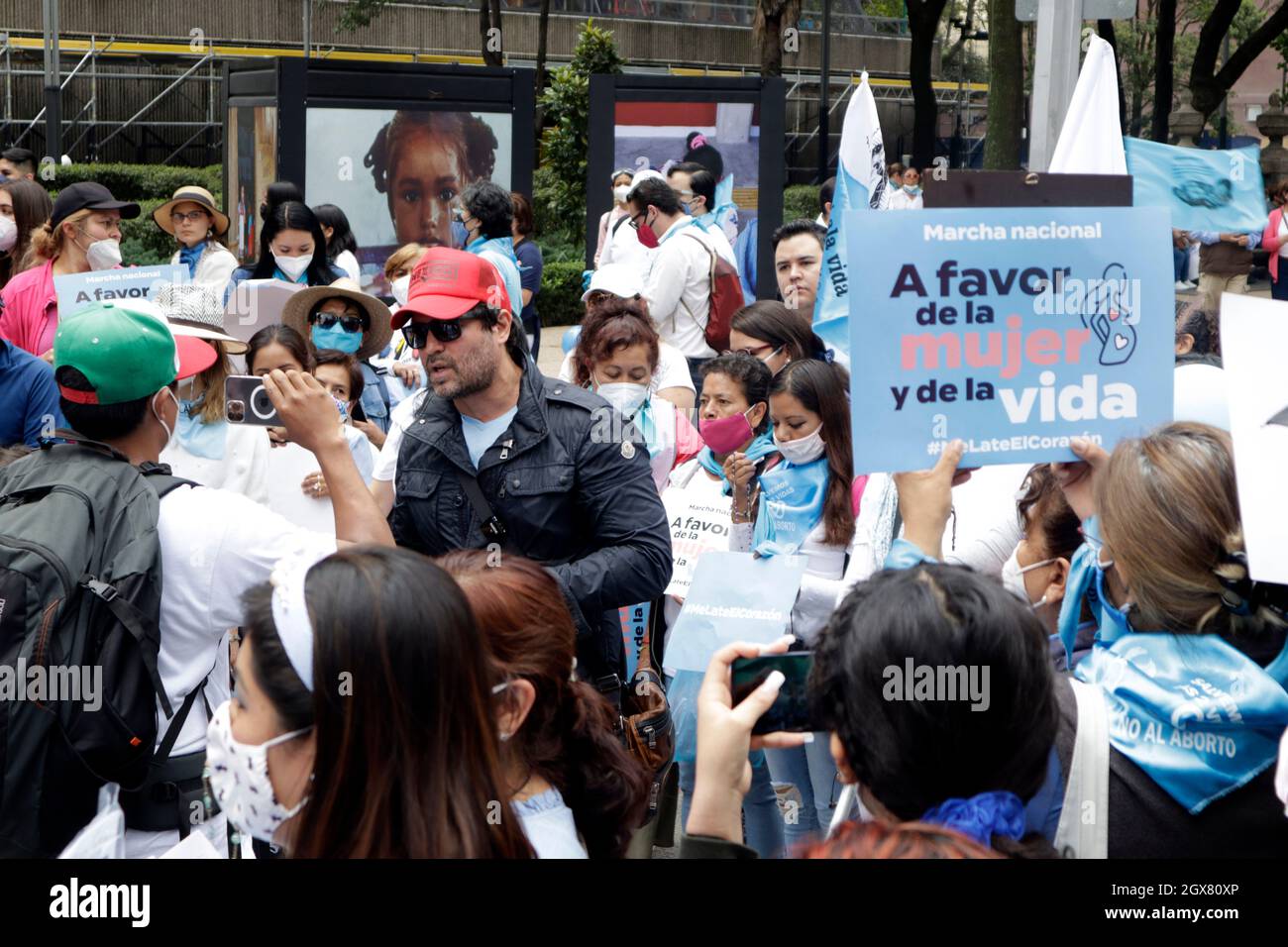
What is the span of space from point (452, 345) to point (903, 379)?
1371 mm

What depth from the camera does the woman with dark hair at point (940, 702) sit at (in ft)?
6.53

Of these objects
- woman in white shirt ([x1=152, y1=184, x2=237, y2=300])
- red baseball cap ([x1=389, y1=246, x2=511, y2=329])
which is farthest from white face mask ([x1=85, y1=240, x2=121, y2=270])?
red baseball cap ([x1=389, y1=246, x2=511, y2=329])

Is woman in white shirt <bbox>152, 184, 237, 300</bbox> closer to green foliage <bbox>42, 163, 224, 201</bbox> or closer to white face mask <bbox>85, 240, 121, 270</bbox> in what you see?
white face mask <bbox>85, 240, 121, 270</bbox>

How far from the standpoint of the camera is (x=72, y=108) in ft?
111

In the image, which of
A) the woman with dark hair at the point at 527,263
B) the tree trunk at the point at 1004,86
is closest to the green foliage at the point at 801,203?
the tree trunk at the point at 1004,86

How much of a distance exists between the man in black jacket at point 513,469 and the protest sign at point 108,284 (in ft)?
7.40

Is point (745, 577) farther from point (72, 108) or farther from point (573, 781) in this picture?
point (72, 108)

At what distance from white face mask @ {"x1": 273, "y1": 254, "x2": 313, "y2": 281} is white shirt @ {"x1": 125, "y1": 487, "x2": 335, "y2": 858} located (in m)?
4.57

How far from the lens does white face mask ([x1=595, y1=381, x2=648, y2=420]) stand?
18.1 ft

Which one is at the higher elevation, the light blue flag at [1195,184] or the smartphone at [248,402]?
the light blue flag at [1195,184]

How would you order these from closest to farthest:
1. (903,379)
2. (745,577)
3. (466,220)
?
(903,379), (745,577), (466,220)

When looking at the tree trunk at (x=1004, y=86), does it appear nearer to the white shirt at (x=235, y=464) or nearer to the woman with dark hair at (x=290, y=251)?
the woman with dark hair at (x=290, y=251)
